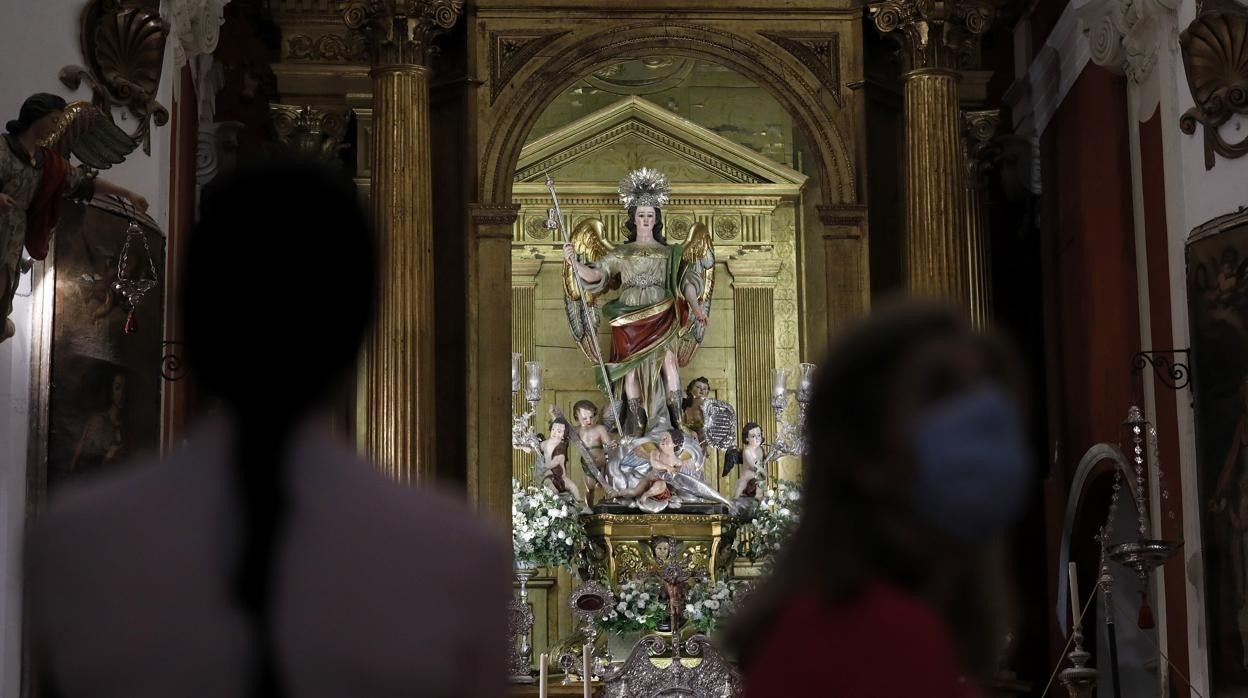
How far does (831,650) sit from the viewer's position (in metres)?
1.95

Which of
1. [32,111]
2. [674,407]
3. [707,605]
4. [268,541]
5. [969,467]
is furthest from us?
[674,407]

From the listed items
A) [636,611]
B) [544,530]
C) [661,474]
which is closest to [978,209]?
[661,474]

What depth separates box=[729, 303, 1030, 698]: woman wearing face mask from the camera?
1.96 meters

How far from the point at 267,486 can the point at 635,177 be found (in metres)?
12.1

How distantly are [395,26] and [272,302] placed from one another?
10379 millimetres

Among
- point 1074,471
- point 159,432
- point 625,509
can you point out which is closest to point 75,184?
point 159,432

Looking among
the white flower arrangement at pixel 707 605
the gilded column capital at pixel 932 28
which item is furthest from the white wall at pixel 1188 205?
the white flower arrangement at pixel 707 605

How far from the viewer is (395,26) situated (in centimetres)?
1193

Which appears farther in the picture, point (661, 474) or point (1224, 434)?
point (661, 474)

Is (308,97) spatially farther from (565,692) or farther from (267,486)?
(267,486)

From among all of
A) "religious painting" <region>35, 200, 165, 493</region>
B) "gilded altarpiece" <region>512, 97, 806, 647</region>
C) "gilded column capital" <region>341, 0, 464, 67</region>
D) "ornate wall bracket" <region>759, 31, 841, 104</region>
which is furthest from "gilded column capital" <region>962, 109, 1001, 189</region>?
"religious painting" <region>35, 200, 165, 493</region>

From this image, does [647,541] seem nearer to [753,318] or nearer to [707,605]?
[707,605]

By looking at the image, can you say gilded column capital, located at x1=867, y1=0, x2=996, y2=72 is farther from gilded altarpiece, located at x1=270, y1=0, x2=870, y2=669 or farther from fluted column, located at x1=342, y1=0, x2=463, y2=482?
fluted column, located at x1=342, y1=0, x2=463, y2=482

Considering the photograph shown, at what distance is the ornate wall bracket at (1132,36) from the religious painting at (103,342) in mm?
5599
